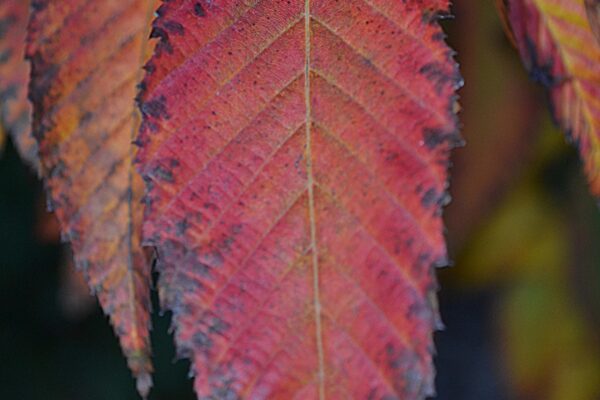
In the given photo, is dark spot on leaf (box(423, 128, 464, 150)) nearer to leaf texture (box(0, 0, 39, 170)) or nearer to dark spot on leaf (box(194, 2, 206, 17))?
dark spot on leaf (box(194, 2, 206, 17))

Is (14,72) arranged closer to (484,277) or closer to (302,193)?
(302,193)

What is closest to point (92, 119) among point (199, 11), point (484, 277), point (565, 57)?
point (199, 11)

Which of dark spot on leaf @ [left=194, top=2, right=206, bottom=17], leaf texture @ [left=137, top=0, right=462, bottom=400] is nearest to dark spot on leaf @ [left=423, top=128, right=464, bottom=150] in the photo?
leaf texture @ [left=137, top=0, right=462, bottom=400]

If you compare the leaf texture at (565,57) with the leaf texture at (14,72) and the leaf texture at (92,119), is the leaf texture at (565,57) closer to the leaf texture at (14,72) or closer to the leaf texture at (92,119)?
the leaf texture at (92,119)

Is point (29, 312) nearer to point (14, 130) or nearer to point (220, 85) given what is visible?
point (14, 130)

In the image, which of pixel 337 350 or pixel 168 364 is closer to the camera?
pixel 337 350

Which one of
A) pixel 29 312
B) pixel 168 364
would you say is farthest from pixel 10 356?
pixel 168 364
